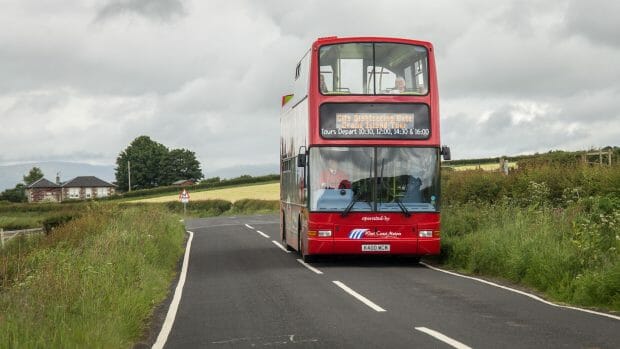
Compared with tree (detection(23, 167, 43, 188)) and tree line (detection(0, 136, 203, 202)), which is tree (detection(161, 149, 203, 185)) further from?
tree (detection(23, 167, 43, 188))

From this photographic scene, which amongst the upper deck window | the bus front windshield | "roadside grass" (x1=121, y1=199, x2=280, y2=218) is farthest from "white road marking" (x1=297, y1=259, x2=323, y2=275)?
"roadside grass" (x1=121, y1=199, x2=280, y2=218)

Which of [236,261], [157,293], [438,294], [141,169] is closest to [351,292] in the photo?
[438,294]

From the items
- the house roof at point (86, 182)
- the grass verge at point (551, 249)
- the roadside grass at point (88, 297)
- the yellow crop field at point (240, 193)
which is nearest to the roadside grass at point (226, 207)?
the yellow crop field at point (240, 193)

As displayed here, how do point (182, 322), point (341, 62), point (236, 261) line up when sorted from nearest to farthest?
point (182, 322), point (341, 62), point (236, 261)

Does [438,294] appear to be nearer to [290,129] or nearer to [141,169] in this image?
[290,129]

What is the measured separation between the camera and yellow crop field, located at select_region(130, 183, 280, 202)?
74562 mm

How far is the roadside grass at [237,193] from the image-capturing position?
245ft

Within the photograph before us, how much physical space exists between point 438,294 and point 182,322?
4.41 m

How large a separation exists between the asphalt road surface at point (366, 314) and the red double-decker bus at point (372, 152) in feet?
2.80

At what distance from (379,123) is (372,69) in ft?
4.01

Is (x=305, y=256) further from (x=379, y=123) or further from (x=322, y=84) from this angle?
(x=322, y=84)

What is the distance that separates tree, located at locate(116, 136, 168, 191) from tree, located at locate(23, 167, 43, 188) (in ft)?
132

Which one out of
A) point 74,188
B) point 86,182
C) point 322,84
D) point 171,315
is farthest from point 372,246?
point 86,182

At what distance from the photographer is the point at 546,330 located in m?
8.96
